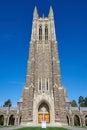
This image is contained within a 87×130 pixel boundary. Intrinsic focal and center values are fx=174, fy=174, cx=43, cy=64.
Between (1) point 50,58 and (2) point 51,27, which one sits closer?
(1) point 50,58

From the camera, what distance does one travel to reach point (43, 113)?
39812 mm

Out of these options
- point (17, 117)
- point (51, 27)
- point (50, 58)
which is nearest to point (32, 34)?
point (51, 27)

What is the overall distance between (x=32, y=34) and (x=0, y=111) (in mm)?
27692

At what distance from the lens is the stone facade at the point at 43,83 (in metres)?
38.8

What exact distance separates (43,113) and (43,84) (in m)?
6.71

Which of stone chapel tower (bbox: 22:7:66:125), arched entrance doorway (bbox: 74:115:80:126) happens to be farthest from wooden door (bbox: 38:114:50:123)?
arched entrance doorway (bbox: 74:115:80:126)

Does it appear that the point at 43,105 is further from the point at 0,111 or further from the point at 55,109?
the point at 0,111

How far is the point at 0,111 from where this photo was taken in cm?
5703

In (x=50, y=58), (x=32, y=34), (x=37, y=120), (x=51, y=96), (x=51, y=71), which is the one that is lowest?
(x=37, y=120)

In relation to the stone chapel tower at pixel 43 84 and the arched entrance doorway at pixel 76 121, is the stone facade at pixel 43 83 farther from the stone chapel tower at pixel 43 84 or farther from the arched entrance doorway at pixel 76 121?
the arched entrance doorway at pixel 76 121

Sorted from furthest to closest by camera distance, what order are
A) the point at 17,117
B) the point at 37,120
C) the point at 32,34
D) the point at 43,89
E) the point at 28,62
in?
the point at 17,117 → the point at 32,34 → the point at 28,62 → the point at 43,89 → the point at 37,120

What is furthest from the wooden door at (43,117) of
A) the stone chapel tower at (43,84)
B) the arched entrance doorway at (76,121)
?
the arched entrance doorway at (76,121)

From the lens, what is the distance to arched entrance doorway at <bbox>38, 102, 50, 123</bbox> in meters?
39.3

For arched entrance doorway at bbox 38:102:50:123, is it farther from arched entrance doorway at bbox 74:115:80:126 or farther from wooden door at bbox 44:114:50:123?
arched entrance doorway at bbox 74:115:80:126
